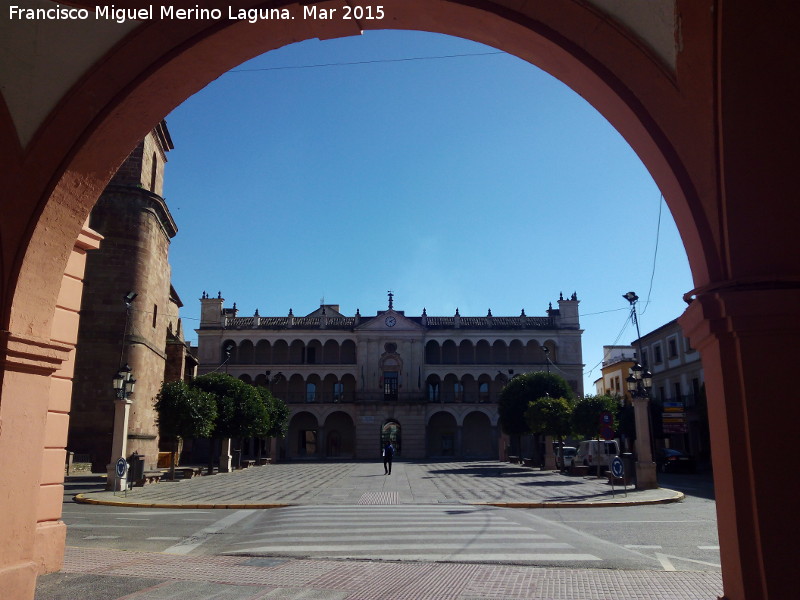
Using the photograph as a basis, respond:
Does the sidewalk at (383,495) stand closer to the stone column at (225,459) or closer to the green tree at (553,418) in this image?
the green tree at (553,418)

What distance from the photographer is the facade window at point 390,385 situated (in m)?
59.3

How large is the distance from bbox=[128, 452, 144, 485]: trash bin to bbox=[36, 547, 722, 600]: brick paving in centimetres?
1439

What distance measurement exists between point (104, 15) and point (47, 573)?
17.9 feet

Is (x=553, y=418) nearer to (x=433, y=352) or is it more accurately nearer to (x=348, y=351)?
(x=433, y=352)

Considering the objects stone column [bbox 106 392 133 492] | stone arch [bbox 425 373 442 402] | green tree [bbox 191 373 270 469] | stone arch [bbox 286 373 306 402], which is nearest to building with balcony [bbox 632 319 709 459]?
stone arch [bbox 425 373 442 402]

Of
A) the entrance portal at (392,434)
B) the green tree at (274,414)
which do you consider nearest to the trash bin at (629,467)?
the green tree at (274,414)

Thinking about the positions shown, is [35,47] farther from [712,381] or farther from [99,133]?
[712,381]

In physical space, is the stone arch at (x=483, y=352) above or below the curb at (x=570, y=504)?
above

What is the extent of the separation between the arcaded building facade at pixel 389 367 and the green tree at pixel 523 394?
16.4 metres

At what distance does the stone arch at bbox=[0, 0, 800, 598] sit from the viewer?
12.8 feet

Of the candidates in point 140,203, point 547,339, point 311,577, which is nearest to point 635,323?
point 311,577

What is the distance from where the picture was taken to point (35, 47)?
5.62 m

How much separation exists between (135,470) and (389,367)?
125ft

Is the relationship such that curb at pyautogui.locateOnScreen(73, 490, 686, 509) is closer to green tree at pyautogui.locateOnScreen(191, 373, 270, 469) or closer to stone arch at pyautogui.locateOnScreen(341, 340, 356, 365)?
green tree at pyautogui.locateOnScreen(191, 373, 270, 469)
